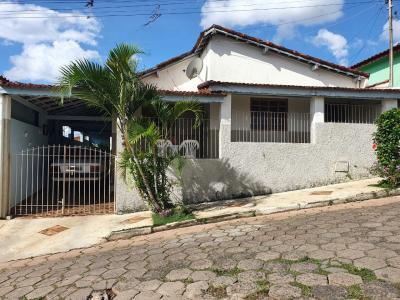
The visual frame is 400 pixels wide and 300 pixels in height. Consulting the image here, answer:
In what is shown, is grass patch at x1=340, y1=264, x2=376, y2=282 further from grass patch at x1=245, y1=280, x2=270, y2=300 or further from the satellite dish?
the satellite dish

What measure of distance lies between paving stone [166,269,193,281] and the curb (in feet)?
9.67

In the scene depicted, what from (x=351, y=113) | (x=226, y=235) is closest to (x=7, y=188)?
(x=226, y=235)

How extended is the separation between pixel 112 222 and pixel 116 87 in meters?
3.18

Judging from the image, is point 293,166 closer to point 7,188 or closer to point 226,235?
point 226,235

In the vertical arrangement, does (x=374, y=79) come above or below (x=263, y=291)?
above

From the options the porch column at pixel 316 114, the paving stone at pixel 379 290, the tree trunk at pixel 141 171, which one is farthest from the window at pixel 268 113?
the paving stone at pixel 379 290

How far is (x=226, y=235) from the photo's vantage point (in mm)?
6293

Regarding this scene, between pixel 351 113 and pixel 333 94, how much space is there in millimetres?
2206

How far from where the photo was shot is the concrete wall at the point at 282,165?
988cm

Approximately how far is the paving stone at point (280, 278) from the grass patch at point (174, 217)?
387 centimetres

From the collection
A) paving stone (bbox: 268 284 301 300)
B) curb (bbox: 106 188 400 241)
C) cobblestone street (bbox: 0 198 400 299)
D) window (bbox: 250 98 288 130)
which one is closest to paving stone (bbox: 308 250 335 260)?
cobblestone street (bbox: 0 198 400 299)

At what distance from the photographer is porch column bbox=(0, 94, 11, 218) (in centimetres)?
894

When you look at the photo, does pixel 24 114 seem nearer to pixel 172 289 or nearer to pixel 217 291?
pixel 172 289

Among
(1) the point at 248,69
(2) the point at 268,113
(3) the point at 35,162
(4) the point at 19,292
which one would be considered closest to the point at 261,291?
(4) the point at 19,292
